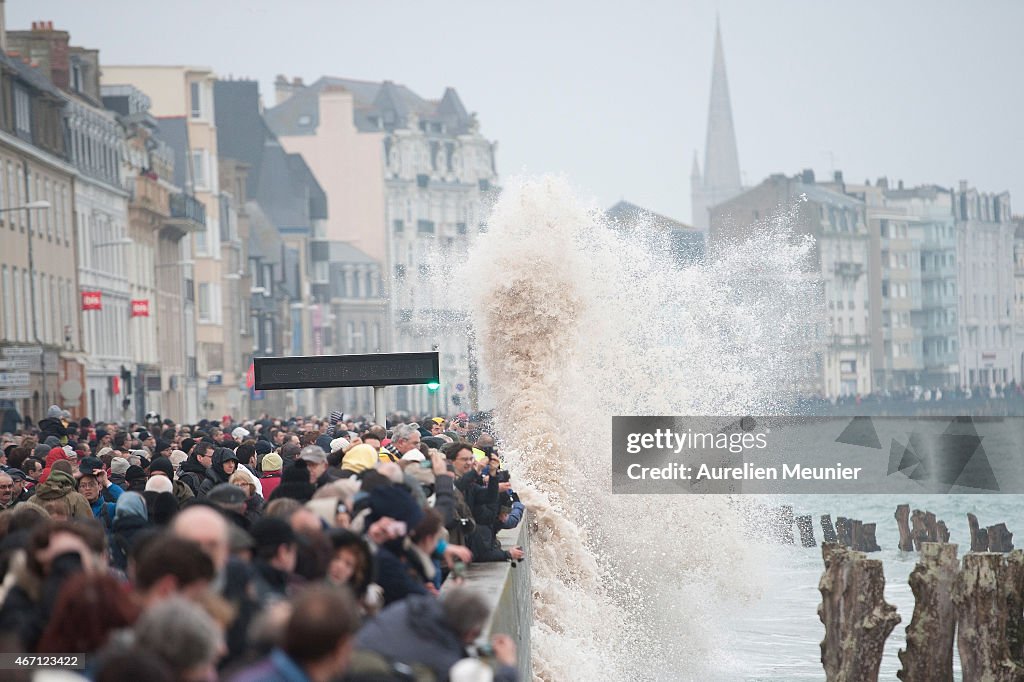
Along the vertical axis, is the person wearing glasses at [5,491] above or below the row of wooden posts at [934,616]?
above

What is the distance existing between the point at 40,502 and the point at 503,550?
10.9 ft

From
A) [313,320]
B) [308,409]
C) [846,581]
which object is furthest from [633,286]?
[313,320]

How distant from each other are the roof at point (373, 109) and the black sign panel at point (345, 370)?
469ft

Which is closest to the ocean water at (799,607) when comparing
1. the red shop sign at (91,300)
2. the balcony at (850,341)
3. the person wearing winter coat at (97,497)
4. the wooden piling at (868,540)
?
the wooden piling at (868,540)

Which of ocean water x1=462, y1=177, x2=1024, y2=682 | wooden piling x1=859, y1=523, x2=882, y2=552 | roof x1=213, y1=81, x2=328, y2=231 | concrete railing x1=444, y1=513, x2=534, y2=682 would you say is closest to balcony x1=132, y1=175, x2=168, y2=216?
wooden piling x1=859, y1=523, x2=882, y2=552

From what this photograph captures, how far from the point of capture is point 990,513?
70.0 metres

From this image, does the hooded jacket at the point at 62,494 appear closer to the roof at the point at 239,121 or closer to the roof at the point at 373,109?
the roof at the point at 239,121

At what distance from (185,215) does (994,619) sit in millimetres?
62794

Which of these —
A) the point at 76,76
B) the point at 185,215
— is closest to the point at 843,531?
the point at 76,76

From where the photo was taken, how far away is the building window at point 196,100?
95.3 meters

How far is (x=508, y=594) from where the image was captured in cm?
1284

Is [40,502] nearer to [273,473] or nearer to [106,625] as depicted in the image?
[273,473]

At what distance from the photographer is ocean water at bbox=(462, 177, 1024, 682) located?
73.5 feet

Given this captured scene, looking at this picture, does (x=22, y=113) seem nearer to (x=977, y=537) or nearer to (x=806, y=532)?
(x=806, y=532)
